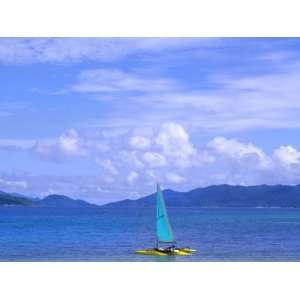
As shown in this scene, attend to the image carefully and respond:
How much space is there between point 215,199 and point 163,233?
2.45 m

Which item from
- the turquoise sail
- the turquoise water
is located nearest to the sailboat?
the turquoise sail

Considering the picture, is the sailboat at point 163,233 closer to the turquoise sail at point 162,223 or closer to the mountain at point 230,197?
the turquoise sail at point 162,223

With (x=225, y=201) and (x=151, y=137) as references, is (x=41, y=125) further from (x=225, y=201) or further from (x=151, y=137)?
(x=225, y=201)

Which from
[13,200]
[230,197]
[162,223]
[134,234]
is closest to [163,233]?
[162,223]

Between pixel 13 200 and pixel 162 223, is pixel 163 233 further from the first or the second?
pixel 13 200

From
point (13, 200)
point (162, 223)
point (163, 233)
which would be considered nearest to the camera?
point (162, 223)

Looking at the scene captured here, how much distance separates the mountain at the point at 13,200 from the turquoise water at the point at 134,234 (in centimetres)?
51

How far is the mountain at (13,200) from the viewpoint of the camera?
13.1 meters

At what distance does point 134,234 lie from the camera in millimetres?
16812

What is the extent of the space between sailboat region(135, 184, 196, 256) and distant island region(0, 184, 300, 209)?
681mm

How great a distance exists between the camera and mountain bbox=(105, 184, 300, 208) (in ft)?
40.0

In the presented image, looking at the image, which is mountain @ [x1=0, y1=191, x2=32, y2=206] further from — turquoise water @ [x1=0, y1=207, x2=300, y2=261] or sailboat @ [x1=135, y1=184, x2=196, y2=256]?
sailboat @ [x1=135, y1=184, x2=196, y2=256]
